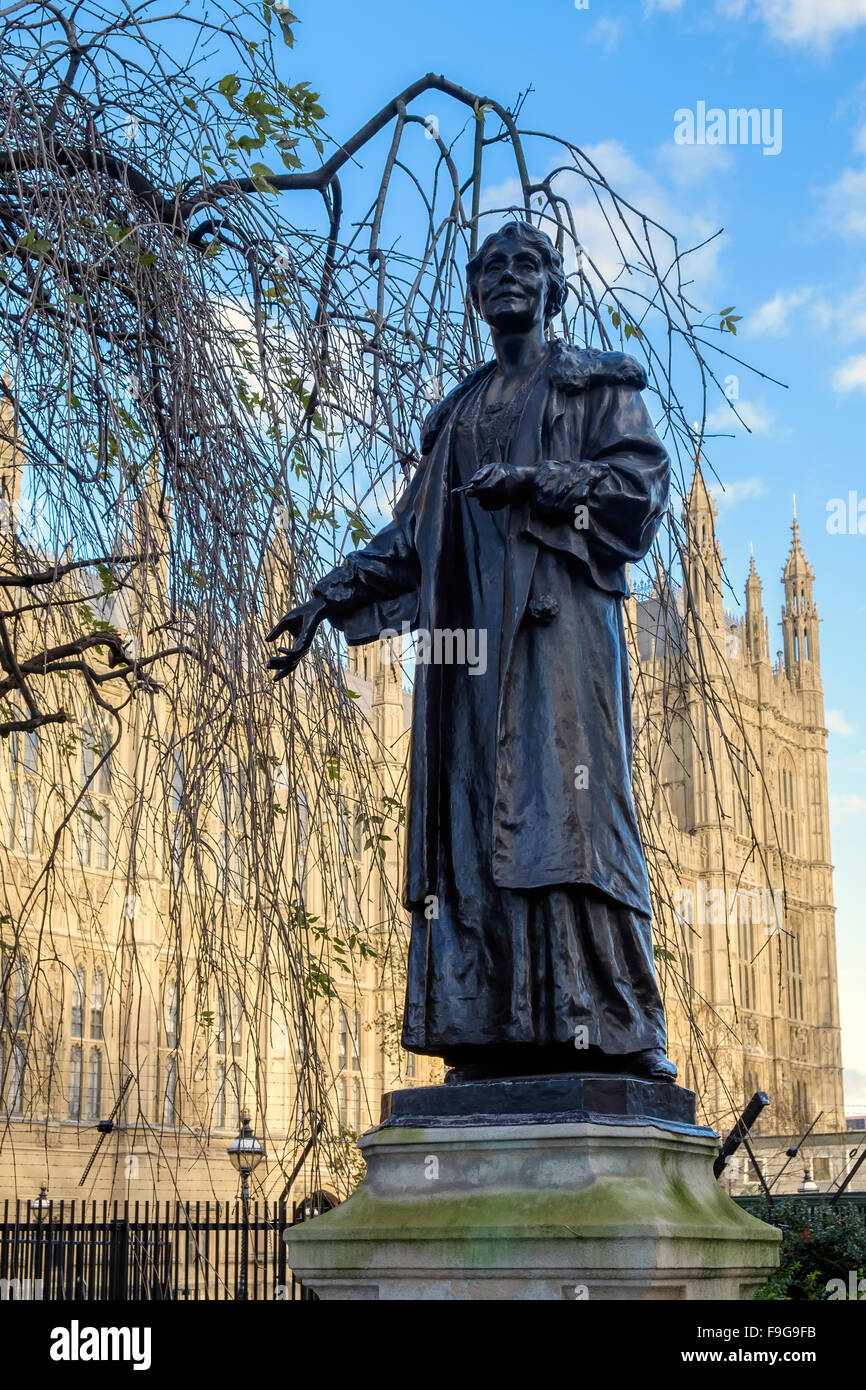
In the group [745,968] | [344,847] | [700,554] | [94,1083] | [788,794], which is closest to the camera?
[700,554]

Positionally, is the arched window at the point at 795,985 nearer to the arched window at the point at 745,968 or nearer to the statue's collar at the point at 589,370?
the arched window at the point at 745,968

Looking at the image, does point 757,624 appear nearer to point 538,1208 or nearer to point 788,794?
point 788,794

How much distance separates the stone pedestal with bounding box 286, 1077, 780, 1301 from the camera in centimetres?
259

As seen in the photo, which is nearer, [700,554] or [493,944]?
[493,944]

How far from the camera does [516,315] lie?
11.1 feet

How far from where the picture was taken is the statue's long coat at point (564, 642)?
303 cm

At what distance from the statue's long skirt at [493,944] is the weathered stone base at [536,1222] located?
0.20 meters

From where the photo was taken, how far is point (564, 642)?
3129 mm

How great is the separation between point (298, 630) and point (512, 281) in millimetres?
830

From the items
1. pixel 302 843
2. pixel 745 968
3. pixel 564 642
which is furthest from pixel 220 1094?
pixel 745 968

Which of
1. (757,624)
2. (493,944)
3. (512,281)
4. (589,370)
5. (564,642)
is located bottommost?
(493,944)

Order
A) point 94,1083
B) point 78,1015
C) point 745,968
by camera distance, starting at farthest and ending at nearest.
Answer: point 745,968 → point 78,1015 → point 94,1083
